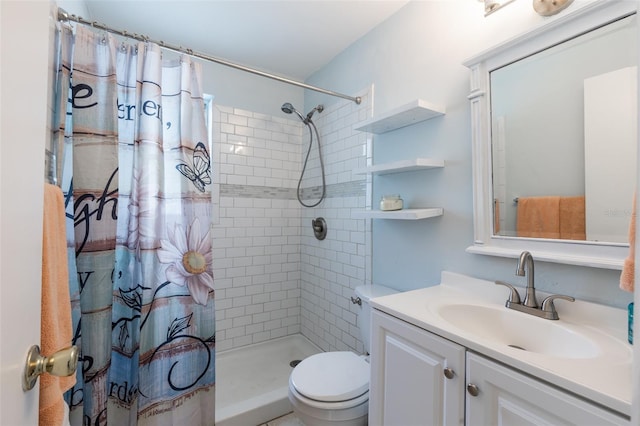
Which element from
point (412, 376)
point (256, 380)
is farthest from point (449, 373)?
point (256, 380)

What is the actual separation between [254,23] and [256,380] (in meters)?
2.57

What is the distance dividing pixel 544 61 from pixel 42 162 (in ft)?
5.32

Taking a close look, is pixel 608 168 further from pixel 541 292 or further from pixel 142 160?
pixel 142 160

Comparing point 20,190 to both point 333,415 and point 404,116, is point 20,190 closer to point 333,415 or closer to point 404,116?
point 333,415

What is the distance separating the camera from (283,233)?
2.67 m

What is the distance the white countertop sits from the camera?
64cm

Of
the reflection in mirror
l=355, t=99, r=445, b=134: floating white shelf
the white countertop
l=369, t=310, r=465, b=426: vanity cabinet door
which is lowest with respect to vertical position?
l=369, t=310, r=465, b=426: vanity cabinet door

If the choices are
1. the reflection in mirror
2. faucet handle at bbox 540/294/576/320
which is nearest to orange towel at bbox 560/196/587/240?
the reflection in mirror

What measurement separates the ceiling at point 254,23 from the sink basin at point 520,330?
175 cm

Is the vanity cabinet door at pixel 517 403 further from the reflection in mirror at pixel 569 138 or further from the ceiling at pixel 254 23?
the ceiling at pixel 254 23

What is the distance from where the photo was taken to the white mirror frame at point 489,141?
0.96m

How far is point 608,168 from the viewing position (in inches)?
38.8

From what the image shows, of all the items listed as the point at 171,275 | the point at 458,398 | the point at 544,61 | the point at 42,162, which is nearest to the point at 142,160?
the point at 171,275

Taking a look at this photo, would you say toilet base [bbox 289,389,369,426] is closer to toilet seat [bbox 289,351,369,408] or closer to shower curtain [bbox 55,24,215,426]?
toilet seat [bbox 289,351,369,408]
